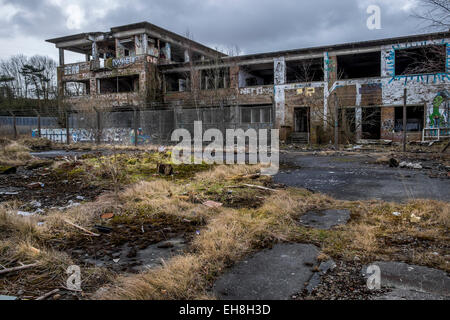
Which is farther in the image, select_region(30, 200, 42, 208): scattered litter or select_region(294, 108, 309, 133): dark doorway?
select_region(294, 108, 309, 133): dark doorway

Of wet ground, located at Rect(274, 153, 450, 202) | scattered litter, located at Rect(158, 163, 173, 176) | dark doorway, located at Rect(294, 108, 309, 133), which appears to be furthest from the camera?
dark doorway, located at Rect(294, 108, 309, 133)

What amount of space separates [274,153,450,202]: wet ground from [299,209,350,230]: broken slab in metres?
0.89

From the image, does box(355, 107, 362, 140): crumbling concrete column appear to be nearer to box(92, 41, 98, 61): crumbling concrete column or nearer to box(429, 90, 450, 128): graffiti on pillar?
box(429, 90, 450, 128): graffiti on pillar

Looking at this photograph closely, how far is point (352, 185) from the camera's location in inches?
212

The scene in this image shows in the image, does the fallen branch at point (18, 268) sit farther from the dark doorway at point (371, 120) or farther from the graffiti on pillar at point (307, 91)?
the graffiti on pillar at point (307, 91)

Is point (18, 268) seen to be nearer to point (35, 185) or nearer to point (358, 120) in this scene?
point (35, 185)

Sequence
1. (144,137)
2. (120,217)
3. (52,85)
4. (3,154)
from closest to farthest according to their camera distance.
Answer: (120,217)
(3,154)
(144,137)
(52,85)

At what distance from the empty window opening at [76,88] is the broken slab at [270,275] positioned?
26.8 metres

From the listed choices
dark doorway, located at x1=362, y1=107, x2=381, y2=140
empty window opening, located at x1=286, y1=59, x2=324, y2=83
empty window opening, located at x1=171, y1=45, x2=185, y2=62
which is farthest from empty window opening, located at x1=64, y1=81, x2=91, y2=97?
dark doorway, located at x1=362, y1=107, x2=381, y2=140

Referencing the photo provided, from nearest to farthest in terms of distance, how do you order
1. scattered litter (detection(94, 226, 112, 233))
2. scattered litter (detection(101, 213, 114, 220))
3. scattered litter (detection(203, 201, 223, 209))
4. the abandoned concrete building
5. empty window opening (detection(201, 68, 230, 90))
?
scattered litter (detection(94, 226, 112, 233)), scattered litter (detection(101, 213, 114, 220)), scattered litter (detection(203, 201, 223, 209)), the abandoned concrete building, empty window opening (detection(201, 68, 230, 90))

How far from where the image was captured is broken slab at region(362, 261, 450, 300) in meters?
1.88
